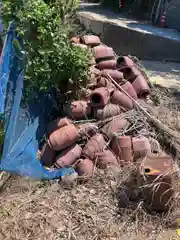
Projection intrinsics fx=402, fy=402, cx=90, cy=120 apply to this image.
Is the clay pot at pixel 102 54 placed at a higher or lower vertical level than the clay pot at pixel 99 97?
higher

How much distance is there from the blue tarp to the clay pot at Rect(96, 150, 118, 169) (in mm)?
328

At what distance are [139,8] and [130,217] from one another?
28.7ft

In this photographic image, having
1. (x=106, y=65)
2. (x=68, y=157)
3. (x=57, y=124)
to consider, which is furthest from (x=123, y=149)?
(x=106, y=65)

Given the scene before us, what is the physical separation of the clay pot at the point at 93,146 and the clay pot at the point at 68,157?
8cm

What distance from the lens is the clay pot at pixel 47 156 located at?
15.1 ft

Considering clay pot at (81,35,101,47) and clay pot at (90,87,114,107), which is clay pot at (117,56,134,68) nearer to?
clay pot at (81,35,101,47)

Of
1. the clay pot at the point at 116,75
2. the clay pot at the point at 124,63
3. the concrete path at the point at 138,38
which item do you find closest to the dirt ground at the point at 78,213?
the clay pot at the point at 116,75

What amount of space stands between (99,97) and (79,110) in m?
0.29

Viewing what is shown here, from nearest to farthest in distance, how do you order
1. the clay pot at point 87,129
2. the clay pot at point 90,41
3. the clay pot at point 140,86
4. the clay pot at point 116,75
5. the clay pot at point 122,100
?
the clay pot at point 87,129 < the clay pot at point 122,100 < the clay pot at point 116,75 < the clay pot at point 140,86 < the clay pot at point 90,41

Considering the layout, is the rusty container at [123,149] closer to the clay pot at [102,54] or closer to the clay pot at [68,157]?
the clay pot at [68,157]

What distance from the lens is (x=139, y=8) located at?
11414 millimetres

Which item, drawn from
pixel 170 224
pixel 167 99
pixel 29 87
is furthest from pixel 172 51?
pixel 170 224

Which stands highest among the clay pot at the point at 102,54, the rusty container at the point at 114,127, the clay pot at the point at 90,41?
the clay pot at the point at 90,41

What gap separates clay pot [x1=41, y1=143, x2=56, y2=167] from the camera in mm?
4609
